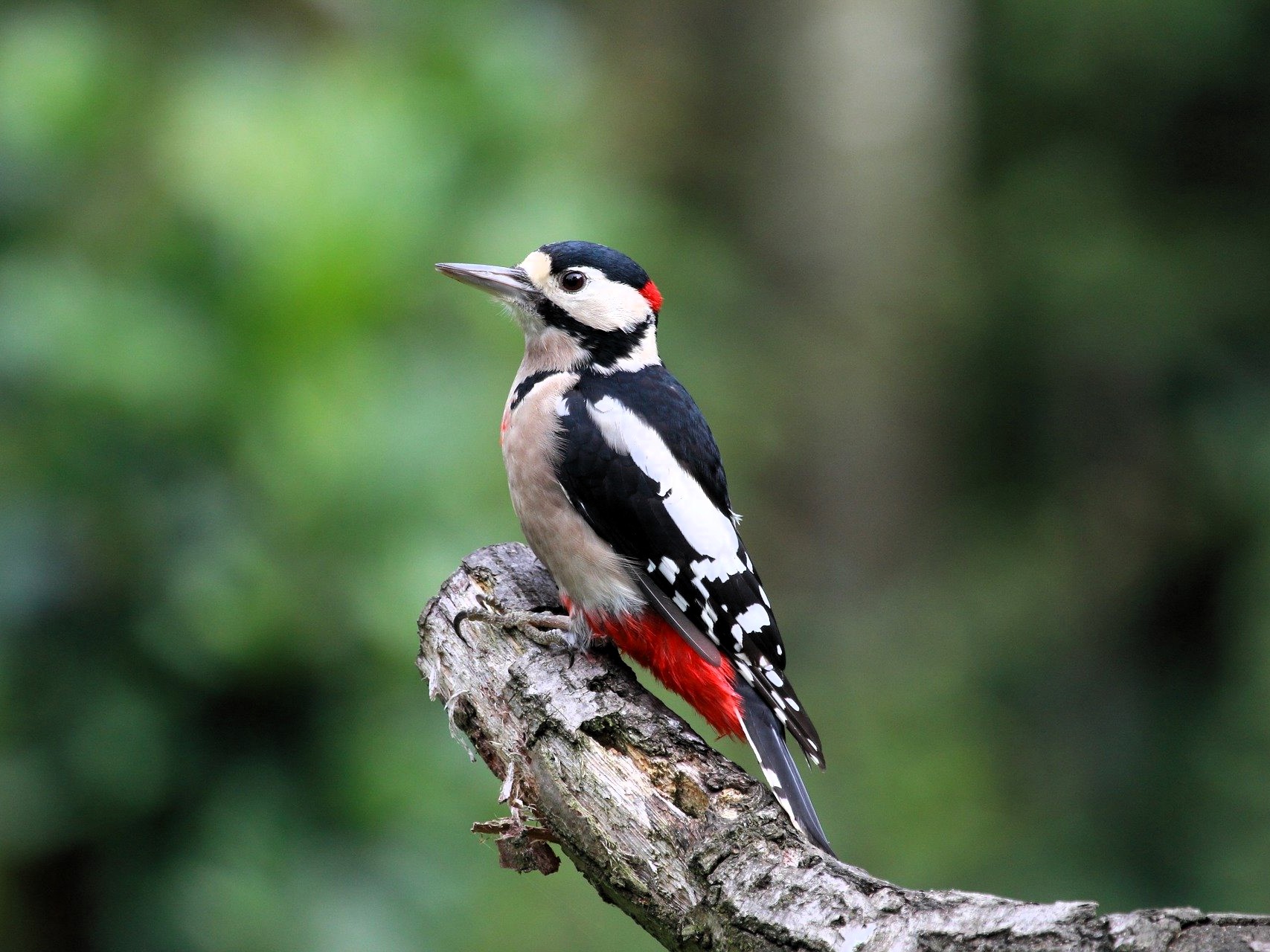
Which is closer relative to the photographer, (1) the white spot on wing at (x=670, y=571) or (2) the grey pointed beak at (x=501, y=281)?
(1) the white spot on wing at (x=670, y=571)

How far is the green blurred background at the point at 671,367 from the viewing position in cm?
375

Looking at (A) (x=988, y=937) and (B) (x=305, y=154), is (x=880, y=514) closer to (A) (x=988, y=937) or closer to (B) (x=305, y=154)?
(B) (x=305, y=154)

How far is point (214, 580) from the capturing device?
12.0 feet

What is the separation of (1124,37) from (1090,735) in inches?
151

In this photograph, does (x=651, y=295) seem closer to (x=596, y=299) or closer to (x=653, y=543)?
(x=596, y=299)

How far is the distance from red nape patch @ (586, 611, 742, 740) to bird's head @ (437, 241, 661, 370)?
0.73 m

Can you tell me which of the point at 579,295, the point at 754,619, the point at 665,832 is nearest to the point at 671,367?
the point at 579,295

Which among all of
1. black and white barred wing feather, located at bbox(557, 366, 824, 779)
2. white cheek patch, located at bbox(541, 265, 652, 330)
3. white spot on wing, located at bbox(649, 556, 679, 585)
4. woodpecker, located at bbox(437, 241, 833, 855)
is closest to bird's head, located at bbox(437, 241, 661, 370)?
white cheek patch, located at bbox(541, 265, 652, 330)

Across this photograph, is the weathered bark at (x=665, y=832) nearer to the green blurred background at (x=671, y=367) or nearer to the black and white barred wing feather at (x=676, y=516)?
the black and white barred wing feather at (x=676, y=516)

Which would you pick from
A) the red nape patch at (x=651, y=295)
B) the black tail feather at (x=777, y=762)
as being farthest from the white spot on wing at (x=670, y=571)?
the red nape patch at (x=651, y=295)

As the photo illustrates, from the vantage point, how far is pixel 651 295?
3.39 meters

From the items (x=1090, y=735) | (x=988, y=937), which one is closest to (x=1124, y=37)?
(x=1090, y=735)

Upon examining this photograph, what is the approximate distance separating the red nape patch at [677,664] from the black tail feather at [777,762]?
Result: 4 cm

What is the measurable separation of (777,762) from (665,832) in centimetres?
54
